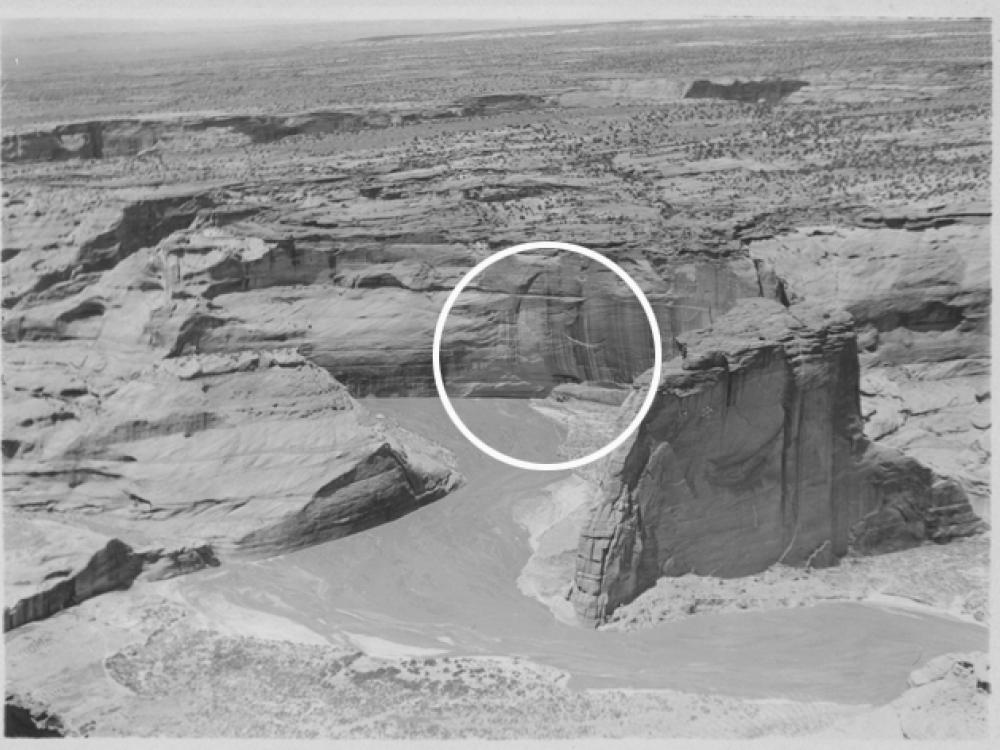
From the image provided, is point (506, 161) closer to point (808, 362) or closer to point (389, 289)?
point (389, 289)

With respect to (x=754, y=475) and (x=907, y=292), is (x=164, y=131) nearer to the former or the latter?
(x=907, y=292)

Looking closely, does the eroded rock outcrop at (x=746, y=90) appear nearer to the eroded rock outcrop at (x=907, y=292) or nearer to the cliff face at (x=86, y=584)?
the eroded rock outcrop at (x=907, y=292)

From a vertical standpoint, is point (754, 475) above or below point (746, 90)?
below

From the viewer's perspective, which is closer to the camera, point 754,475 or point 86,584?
point 86,584

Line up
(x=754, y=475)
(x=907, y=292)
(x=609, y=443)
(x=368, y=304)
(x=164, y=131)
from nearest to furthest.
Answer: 1. (x=754, y=475)
2. (x=609, y=443)
3. (x=907, y=292)
4. (x=368, y=304)
5. (x=164, y=131)

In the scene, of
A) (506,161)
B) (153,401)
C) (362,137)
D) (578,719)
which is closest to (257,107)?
(362,137)

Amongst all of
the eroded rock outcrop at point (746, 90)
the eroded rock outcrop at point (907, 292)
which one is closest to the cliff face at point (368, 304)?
the eroded rock outcrop at point (907, 292)

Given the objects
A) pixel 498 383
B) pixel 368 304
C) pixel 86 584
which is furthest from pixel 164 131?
pixel 86 584

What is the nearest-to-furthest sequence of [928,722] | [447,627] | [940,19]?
[928,722] < [447,627] < [940,19]
